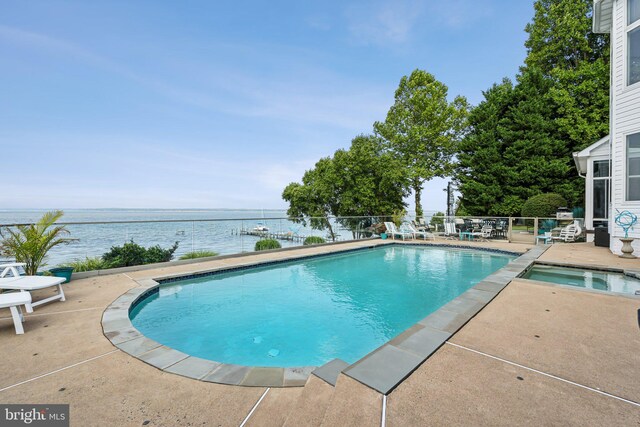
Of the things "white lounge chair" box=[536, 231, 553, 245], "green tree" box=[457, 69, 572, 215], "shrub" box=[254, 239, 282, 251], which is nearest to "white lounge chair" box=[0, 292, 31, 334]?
"shrub" box=[254, 239, 282, 251]

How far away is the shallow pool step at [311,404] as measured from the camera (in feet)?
5.90

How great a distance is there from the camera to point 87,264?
6.71 m

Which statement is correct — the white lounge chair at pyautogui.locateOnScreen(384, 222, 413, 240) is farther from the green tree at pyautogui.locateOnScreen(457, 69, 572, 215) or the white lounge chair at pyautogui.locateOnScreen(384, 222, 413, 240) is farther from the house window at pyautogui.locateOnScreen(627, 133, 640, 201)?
the green tree at pyautogui.locateOnScreen(457, 69, 572, 215)

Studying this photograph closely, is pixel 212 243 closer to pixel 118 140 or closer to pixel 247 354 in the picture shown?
pixel 247 354

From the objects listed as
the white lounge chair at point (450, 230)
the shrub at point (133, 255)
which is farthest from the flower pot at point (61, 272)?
the white lounge chair at point (450, 230)

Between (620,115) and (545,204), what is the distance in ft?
29.2

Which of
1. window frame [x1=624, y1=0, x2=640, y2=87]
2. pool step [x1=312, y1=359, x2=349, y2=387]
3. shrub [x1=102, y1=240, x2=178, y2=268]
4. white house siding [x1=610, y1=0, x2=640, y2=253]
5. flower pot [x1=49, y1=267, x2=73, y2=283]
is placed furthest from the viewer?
window frame [x1=624, y1=0, x2=640, y2=87]

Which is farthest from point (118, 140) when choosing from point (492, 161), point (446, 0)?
point (492, 161)

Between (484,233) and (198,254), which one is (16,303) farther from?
(484,233)

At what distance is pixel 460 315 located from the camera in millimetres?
3598

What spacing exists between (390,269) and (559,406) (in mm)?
6835

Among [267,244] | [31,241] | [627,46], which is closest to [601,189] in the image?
[627,46]

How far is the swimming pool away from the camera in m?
5.45

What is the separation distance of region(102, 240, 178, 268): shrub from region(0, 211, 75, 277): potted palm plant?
1.42 metres
